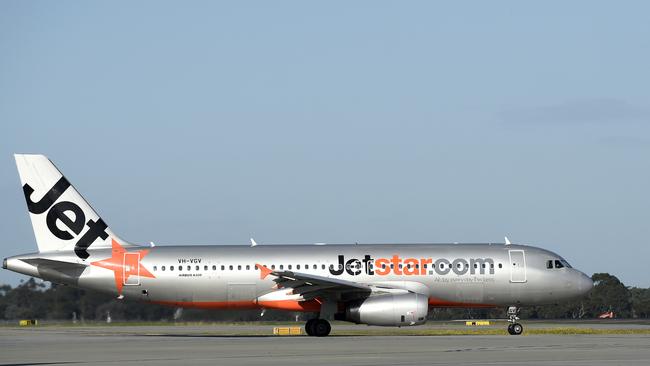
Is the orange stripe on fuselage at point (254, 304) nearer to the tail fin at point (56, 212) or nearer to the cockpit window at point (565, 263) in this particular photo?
the tail fin at point (56, 212)

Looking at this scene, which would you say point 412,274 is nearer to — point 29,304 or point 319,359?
point 319,359

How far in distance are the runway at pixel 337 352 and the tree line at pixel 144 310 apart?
11.4 metres

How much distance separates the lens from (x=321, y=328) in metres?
43.4

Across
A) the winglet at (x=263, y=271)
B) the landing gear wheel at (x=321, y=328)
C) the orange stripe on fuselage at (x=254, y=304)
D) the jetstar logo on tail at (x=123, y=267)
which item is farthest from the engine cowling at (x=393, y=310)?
the jetstar logo on tail at (x=123, y=267)

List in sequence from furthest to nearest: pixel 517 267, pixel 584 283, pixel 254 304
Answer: pixel 584 283
pixel 254 304
pixel 517 267

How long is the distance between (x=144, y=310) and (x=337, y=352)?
32.1 meters

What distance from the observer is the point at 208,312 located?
4791 cm

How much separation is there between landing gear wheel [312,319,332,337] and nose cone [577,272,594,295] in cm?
1122

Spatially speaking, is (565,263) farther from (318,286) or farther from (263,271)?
(263,271)

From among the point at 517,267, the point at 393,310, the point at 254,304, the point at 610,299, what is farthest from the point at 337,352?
the point at 610,299

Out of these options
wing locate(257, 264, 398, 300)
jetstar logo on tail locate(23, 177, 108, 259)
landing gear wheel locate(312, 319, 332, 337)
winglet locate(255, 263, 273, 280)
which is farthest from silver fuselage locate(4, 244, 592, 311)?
landing gear wheel locate(312, 319, 332, 337)

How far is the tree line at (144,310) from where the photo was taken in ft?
182

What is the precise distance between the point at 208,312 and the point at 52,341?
31.1 feet

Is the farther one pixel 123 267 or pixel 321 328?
pixel 123 267
